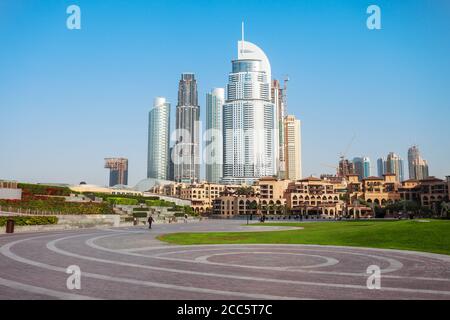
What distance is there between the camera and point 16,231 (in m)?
42.0

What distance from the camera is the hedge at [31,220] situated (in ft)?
134

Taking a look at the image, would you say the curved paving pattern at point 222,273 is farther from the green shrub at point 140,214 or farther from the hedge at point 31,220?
the green shrub at point 140,214

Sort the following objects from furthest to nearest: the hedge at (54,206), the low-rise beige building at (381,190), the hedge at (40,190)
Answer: the low-rise beige building at (381,190) < the hedge at (40,190) < the hedge at (54,206)

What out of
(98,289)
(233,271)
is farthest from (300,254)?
(98,289)

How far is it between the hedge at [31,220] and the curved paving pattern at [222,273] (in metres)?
17.0

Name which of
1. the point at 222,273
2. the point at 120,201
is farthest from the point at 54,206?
the point at 222,273

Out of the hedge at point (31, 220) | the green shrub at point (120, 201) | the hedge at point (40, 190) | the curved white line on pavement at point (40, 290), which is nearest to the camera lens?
the curved white line on pavement at point (40, 290)

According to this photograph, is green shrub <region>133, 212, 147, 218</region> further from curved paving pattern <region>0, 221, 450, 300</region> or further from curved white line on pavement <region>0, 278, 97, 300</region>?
curved white line on pavement <region>0, 278, 97, 300</region>

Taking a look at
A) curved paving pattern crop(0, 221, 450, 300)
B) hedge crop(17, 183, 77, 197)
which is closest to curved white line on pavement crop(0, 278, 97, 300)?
curved paving pattern crop(0, 221, 450, 300)

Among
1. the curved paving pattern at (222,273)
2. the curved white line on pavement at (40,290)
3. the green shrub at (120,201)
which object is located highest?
the green shrub at (120,201)

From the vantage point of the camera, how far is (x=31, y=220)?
4453 centimetres

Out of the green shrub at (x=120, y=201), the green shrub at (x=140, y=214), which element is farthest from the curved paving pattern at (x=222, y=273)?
the green shrub at (x=120, y=201)

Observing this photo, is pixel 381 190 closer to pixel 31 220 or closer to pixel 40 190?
pixel 40 190
